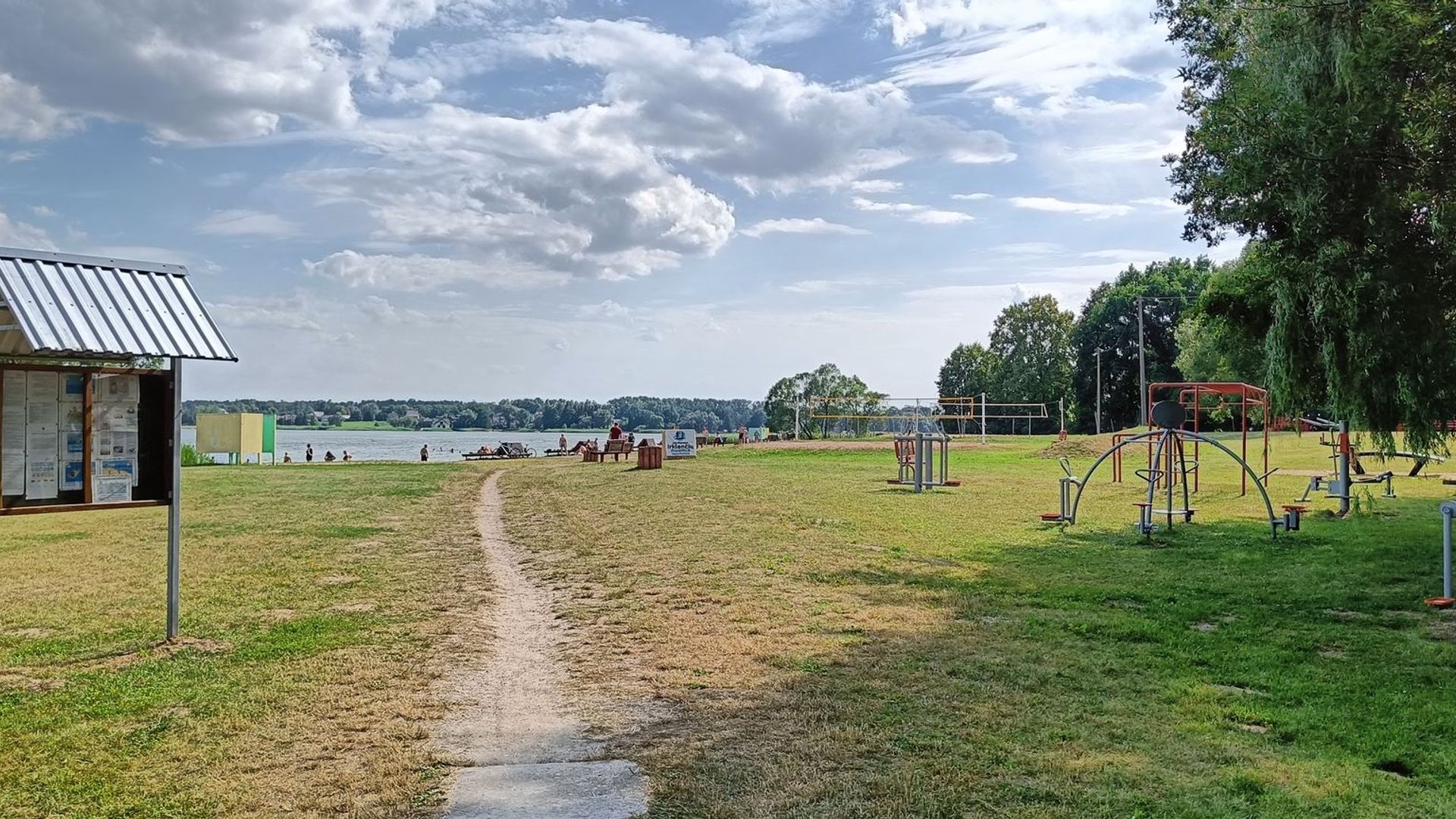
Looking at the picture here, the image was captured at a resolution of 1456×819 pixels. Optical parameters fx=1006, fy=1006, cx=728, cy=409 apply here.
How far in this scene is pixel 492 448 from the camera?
173ft

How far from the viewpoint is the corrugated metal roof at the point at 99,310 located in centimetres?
673

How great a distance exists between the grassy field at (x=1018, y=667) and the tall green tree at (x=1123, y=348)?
71.2 m

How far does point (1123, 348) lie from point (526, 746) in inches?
3361

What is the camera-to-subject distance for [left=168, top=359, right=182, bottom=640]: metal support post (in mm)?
7719

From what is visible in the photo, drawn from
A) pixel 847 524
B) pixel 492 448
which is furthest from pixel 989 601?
pixel 492 448

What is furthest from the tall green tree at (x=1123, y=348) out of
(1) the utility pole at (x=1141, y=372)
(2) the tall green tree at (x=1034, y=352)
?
(1) the utility pole at (x=1141, y=372)

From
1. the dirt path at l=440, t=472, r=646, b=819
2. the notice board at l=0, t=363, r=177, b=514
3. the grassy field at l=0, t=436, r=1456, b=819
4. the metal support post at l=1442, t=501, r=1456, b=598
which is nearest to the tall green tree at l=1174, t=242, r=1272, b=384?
the grassy field at l=0, t=436, r=1456, b=819

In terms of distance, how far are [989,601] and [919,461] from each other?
13.1m

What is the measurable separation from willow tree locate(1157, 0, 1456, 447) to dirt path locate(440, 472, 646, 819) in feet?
27.1

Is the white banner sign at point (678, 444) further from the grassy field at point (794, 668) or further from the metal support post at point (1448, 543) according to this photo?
the metal support post at point (1448, 543)

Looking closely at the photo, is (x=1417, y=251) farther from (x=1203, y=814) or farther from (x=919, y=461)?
(x=919, y=461)

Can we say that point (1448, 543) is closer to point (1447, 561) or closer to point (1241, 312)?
point (1447, 561)

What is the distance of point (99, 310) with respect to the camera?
282 inches

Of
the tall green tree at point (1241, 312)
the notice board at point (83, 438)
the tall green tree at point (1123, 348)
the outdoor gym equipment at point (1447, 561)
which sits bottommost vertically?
the outdoor gym equipment at point (1447, 561)
